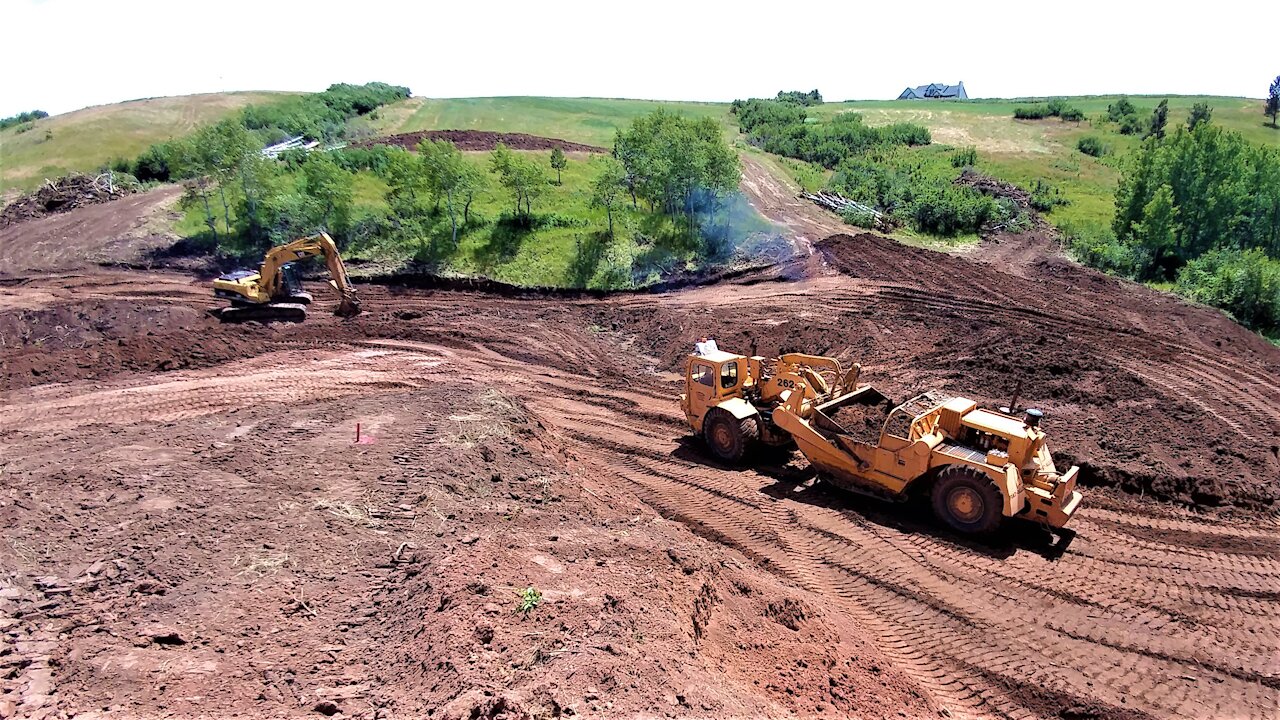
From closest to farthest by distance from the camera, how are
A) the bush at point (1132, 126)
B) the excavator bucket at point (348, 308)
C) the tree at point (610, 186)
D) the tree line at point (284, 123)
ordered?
the excavator bucket at point (348, 308) → the tree at point (610, 186) → the tree line at point (284, 123) → the bush at point (1132, 126)

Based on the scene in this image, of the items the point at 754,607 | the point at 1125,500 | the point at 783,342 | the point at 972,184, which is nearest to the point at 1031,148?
the point at 972,184

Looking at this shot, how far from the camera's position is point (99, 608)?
7.25 m

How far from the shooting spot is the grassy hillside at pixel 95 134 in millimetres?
39000

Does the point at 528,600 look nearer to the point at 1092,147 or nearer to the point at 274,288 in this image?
the point at 274,288

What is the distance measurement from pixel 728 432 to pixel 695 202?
18310 millimetres

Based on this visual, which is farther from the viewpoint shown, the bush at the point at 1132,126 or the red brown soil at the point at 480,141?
the bush at the point at 1132,126

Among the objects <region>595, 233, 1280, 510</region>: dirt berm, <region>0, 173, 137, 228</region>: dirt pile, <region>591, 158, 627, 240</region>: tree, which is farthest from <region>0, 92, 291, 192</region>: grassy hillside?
<region>595, 233, 1280, 510</region>: dirt berm

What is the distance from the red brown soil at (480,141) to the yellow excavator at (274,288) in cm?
2396

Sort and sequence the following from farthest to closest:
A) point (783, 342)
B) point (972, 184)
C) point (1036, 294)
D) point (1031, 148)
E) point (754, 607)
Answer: point (1031, 148) → point (972, 184) → point (1036, 294) → point (783, 342) → point (754, 607)

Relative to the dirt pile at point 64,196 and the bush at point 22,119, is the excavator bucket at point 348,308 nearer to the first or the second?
the dirt pile at point 64,196

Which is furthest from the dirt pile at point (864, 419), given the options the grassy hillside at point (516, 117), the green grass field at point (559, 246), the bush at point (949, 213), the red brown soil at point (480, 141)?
the grassy hillside at point (516, 117)

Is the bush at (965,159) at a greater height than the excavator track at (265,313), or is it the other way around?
the bush at (965,159)

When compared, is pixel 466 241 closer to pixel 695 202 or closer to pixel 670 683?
pixel 695 202

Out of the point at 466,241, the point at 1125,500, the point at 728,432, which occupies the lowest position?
the point at 1125,500
